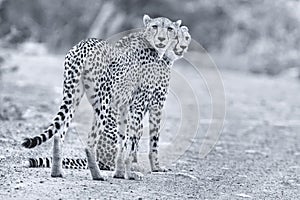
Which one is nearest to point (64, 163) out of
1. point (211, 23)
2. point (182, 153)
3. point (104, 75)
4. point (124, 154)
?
point (124, 154)

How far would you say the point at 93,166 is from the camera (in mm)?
5957

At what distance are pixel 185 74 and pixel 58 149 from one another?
12.6 m

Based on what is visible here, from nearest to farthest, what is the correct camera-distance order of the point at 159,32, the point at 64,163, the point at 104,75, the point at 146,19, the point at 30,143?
1. the point at 30,143
2. the point at 104,75
3. the point at 64,163
4. the point at 159,32
5. the point at 146,19

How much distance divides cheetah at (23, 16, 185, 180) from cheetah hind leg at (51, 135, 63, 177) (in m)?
0.09

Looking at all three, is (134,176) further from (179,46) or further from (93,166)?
(179,46)

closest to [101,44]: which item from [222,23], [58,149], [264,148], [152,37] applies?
[152,37]

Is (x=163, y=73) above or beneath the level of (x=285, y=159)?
above

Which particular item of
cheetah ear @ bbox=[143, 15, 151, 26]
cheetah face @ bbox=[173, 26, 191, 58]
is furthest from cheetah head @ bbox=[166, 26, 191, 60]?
cheetah ear @ bbox=[143, 15, 151, 26]

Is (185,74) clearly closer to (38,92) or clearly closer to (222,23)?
(222,23)

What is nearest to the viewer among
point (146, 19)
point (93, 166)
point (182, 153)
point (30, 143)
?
point (30, 143)

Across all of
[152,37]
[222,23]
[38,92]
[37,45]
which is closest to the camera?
[152,37]

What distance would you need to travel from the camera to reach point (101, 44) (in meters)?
6.32

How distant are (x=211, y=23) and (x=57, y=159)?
1583 cm

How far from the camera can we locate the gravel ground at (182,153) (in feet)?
18.9
